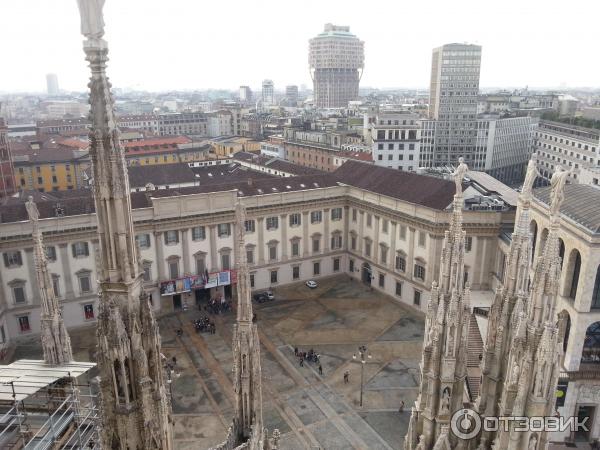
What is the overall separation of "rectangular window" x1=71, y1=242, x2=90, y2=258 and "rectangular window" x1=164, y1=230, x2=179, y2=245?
848 centimetres

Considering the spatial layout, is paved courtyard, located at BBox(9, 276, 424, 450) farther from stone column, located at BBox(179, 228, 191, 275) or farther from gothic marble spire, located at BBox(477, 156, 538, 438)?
gothic marble spire, located at BBox(477, 156, 538, 438)

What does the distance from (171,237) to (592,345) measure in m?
42.9

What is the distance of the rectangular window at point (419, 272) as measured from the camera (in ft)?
192

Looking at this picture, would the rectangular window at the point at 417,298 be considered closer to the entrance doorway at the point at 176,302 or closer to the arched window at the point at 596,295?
the arched window at the point at 596,295

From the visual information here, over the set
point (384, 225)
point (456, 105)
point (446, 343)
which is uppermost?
point (456, 105)

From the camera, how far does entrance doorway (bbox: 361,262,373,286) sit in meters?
66.9

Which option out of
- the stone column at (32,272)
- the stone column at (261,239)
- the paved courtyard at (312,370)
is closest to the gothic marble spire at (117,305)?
the paved courtyard at (312,370)

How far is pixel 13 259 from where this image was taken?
167ft

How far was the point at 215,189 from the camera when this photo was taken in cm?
6319

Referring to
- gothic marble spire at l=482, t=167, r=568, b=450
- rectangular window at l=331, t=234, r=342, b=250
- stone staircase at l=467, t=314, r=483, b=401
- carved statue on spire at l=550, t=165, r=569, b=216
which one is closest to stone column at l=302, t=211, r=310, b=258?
rectangular window at l=331, t=234, r=342, b=250

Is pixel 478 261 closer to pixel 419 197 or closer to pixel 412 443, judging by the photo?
pixel 419 197

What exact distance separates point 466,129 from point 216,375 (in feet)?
393

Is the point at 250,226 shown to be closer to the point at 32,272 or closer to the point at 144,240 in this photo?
the point at 144,240

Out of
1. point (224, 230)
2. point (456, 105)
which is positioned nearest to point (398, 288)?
point (224, 230)
